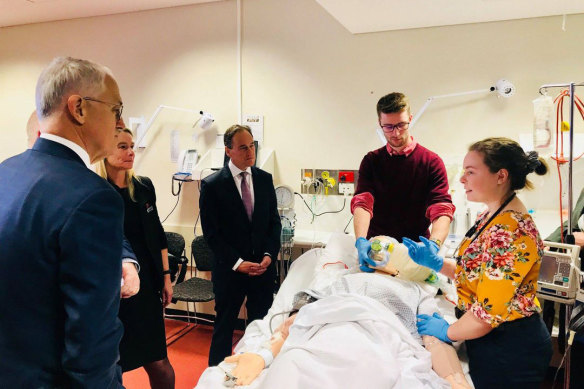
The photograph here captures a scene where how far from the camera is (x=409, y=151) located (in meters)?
2.22

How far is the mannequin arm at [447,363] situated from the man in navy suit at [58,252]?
1.08 m

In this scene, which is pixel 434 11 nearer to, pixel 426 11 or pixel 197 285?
pixel 426 11

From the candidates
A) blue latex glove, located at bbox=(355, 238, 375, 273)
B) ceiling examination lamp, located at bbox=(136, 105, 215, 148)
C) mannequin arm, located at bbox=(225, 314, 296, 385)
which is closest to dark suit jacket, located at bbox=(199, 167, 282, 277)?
blue latex glove, located at bbox=(355, 238, 375, 273)

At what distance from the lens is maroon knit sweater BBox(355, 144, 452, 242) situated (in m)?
2.20

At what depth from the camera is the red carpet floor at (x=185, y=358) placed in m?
2.53

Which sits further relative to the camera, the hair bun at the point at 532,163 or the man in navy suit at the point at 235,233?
the man in navy suit at the point at 235,233

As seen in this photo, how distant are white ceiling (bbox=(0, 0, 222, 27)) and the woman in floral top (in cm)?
291

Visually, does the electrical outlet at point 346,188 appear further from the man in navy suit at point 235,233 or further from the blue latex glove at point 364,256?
the blue latex glove at point 364,256

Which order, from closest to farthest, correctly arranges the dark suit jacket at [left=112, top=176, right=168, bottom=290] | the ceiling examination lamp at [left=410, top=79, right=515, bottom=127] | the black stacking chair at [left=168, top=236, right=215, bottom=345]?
the dark suit jacket at [left=112, top=176, right=168, bottom=290]
the ceiling examination lamp at [left=410, top=79, right=515, bottom=127]
the black stacking chair at [left=168, top=236, right=215, bottom=345]

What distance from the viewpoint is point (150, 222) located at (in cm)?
188

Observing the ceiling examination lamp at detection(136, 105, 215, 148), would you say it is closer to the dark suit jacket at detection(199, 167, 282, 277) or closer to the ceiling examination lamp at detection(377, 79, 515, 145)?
the dark suit jacket at detection(199, 167, 282, 277)

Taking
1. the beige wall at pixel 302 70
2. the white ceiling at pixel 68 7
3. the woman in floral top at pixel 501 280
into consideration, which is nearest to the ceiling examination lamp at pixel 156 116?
the beige wall at pixel 302 70

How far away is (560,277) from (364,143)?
5.67ft

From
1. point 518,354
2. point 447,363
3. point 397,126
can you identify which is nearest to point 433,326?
point 447,363
